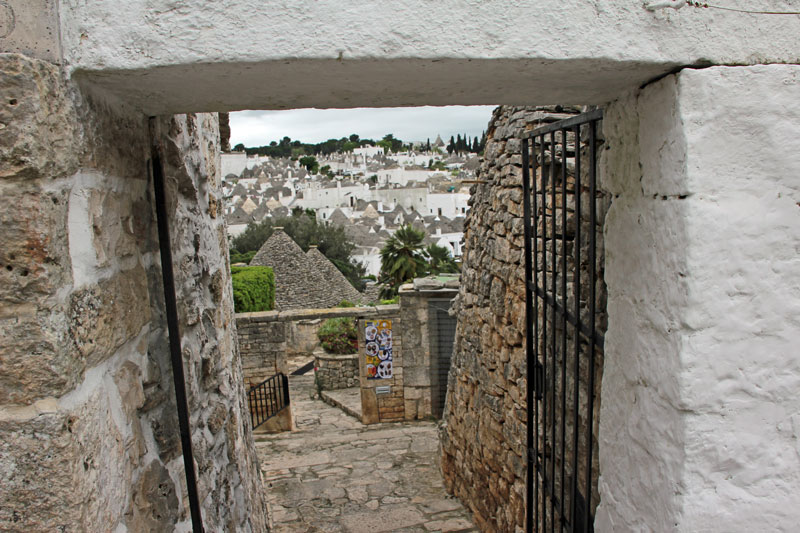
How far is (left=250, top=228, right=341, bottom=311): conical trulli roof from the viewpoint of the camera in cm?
1894

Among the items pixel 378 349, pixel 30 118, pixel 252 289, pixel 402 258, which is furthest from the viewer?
pixel 402 258

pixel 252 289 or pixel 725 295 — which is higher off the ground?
pixel 725 295

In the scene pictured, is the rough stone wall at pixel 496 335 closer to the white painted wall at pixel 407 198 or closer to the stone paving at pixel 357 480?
the stone paving at pixel 357 480

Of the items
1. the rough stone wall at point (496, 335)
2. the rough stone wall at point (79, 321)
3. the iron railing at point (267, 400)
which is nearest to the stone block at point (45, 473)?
the rough stone wall at point (79, 321)

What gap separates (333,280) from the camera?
64.3ft

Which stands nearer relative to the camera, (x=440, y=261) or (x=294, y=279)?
(x=294, y=279)

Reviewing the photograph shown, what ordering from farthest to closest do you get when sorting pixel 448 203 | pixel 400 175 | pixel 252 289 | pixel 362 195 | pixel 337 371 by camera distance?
pixel 400 175 < pixel 362 195 < pixel 448 203 < pixel 252 289 < pixel 337 371

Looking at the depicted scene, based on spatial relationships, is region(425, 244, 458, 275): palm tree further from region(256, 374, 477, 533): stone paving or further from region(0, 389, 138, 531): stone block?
region(0, 389, 138, 531): stone block

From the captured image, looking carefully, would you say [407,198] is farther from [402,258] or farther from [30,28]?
[30,28]

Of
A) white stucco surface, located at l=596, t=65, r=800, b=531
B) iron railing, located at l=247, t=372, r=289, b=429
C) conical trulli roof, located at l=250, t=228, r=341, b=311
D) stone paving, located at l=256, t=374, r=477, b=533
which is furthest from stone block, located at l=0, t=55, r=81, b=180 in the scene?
conical trulli roof, located at l=250, t=228, r=341, b=311

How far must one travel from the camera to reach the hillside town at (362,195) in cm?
4175

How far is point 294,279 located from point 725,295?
725 inches

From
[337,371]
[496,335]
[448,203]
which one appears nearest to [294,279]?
[337,371]

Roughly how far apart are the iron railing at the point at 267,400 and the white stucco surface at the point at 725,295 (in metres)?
8.16
